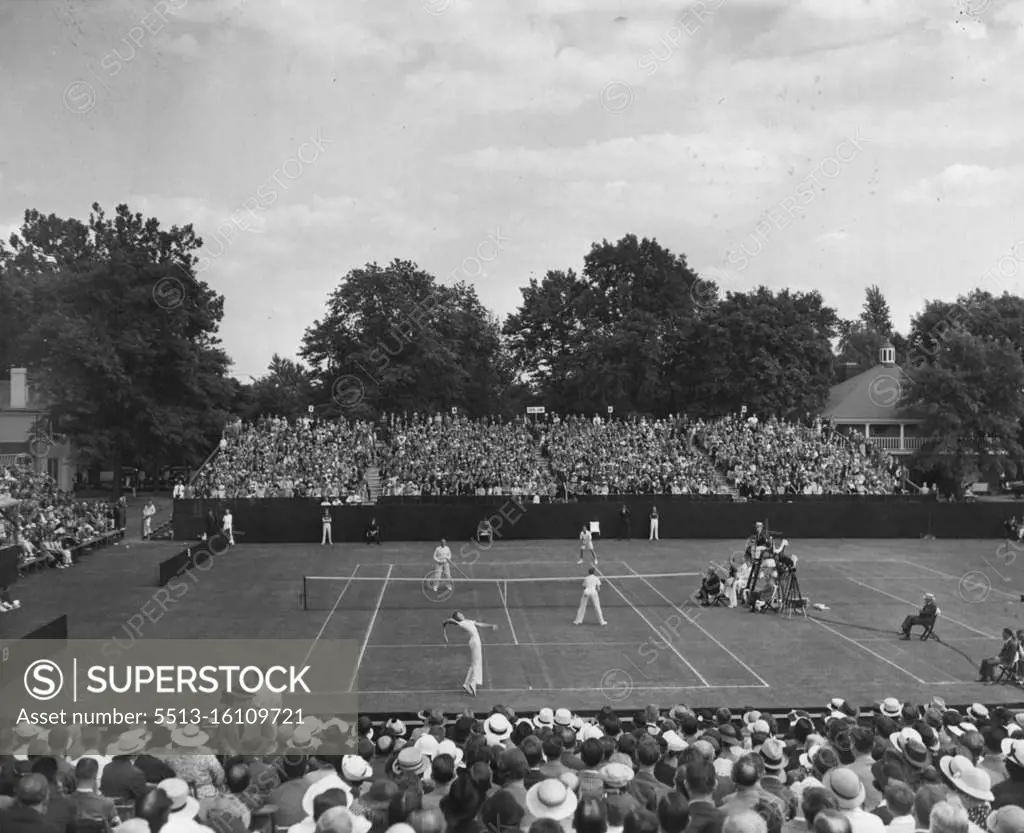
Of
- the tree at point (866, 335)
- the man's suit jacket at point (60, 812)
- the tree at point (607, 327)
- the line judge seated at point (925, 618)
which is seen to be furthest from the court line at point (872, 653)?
the tree at point (866, 335)

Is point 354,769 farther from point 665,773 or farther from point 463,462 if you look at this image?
point 463,462

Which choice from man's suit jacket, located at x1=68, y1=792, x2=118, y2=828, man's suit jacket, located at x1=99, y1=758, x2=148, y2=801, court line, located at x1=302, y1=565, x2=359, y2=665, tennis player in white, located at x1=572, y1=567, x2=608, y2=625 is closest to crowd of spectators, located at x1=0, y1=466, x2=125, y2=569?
court line, located at x1=302, y1=565, x2=359, y2=665

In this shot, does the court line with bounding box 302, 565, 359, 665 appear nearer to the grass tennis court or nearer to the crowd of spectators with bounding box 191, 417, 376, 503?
the grass tennis court

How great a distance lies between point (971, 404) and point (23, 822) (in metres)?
57.1

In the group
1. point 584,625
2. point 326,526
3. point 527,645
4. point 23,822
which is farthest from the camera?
point 326,526

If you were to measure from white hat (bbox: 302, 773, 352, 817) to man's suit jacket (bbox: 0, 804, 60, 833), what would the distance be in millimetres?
1821

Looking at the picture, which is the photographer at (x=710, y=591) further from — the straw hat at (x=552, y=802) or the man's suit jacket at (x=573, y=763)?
the straw hat at (x=552, y=802)

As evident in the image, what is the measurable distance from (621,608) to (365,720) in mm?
14860

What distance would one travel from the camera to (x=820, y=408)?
219 ft

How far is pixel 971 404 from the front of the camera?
181 feet

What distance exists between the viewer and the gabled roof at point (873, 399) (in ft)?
210

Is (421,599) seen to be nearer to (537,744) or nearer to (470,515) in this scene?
(470,515)

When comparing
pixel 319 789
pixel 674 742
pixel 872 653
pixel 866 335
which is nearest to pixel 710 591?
pixel 872 653

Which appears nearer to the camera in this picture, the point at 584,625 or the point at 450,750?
the point at 450,750
